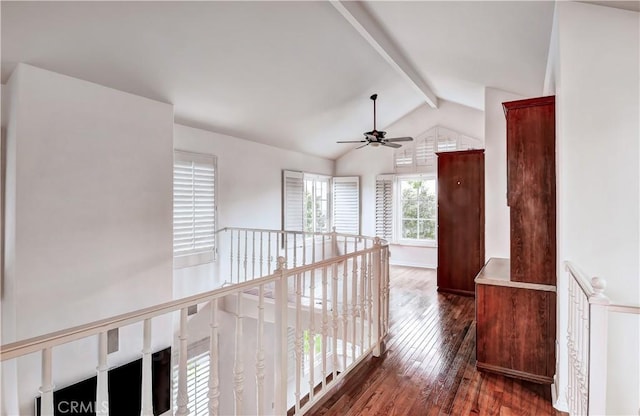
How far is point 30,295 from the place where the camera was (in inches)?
109

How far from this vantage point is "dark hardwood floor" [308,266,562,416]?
231 centimetres

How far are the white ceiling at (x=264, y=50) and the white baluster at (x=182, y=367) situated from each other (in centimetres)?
250

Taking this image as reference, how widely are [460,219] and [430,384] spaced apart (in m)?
3.13

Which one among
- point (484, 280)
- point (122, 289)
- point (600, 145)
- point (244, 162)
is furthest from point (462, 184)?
point (122, 289)

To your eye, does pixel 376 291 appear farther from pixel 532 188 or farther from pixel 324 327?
pixel 532 188

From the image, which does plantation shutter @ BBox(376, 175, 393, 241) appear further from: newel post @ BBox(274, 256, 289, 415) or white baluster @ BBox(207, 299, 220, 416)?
white baluster @ BBox(207, 299, 220, 416)

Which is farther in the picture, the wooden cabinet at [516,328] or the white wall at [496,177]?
the white wall at [496,177]

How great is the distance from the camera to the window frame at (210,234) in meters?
4.37

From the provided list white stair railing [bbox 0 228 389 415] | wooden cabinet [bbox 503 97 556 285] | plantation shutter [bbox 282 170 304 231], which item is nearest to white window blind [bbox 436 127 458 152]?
plantation shutter [bbox 282 170 304 231]

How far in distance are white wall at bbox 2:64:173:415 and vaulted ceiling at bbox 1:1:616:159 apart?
0.93 feet

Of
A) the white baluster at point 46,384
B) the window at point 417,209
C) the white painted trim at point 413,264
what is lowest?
the white painted trim at point 413,264

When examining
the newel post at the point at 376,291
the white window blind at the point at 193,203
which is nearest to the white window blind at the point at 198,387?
the white window blind at the point at 193,203

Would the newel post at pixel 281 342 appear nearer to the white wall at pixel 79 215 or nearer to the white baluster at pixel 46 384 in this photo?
the white baluster at pixel 46 384

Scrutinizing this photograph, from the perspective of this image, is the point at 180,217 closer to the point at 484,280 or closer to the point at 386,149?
the point at 484,280
